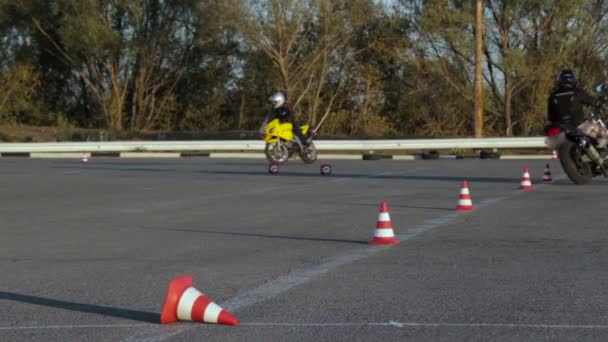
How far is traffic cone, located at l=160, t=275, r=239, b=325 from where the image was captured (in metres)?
5.80

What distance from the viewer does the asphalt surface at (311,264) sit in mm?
5828

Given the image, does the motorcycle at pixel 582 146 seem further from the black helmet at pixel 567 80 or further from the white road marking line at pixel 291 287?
the white road marking line at pixel 291 287

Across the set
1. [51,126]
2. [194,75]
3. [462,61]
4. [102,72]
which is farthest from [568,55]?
[51,126]

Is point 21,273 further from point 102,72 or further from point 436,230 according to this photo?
point 102,72

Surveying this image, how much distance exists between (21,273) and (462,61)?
37892 mm

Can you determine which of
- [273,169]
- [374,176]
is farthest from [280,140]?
[374,176]

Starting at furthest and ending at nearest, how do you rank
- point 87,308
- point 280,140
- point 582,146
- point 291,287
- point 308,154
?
point 308,154
point 280,140
point 582,146
point 291,287
point 87,308

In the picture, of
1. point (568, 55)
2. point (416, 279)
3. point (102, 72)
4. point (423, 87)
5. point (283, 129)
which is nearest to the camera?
point (416, 279)

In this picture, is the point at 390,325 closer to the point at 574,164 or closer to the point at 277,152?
the point at 574,164

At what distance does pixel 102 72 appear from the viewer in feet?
172

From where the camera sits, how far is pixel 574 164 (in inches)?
679

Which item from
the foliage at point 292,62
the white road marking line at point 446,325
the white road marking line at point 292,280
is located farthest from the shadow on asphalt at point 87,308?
the foliage at point 292,62

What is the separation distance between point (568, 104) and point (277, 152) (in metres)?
9.29

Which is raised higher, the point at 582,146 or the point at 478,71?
the point at 478,71
